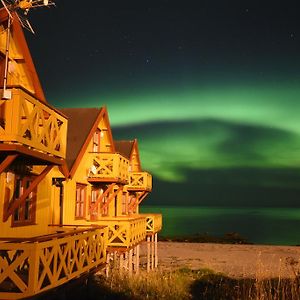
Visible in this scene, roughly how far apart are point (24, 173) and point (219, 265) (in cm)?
2047

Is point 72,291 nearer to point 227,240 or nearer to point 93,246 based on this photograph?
point 93,246

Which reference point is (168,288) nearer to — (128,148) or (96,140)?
(96,140)

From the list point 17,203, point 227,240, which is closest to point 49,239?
point 17,203

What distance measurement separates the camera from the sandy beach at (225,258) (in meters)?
27.8

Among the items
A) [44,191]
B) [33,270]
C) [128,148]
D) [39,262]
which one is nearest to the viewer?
[33,270]

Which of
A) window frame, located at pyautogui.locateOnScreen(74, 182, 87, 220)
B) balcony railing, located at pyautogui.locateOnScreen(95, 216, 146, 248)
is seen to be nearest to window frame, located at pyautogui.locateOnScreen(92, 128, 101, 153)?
window frame, located at pyautogui.locateOnScreen(74, 182, 87, 220)

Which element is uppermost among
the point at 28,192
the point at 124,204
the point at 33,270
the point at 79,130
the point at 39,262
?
the point at 79,130

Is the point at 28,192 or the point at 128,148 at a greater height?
the point at 128,148

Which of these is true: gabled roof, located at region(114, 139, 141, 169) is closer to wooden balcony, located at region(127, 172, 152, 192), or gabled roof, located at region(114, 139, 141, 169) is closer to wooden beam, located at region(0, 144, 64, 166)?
wooden balcony, located at region(127, 172, 152, 192)

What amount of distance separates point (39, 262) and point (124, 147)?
81.3ft

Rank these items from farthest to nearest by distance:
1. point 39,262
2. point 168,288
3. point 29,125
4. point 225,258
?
point 225,258
point 168,288
point 29,125
point 39,262

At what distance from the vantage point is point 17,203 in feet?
38.9

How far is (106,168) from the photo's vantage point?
21.8 m

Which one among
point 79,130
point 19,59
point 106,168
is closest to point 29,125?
point 19,59
